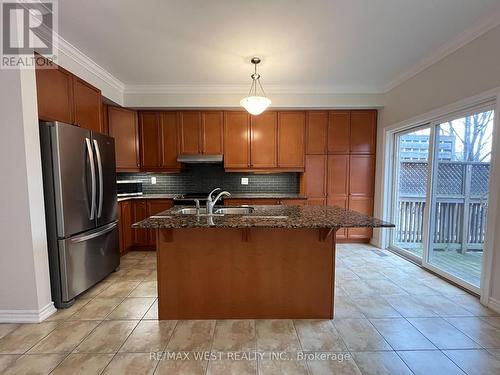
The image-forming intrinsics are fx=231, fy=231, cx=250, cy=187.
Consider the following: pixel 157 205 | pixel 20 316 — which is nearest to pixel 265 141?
pixel 157 205

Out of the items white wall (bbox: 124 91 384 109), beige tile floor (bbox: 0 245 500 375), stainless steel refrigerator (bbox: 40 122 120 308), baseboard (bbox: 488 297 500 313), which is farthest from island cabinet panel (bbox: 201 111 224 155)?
baseboard (bbox: 488 297 500 313)

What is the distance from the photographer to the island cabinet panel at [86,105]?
260 centimetres

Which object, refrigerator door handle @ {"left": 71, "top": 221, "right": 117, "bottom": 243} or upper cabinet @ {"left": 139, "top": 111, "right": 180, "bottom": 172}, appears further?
upper cabinet @ {"left": 139, "top": 111, "right": 180, "bottom": 172}

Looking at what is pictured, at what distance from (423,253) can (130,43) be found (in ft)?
14.7

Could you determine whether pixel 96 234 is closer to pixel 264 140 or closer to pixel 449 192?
pixel 264 140

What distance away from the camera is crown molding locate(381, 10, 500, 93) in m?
2.13

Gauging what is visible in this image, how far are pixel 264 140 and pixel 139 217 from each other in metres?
2.51

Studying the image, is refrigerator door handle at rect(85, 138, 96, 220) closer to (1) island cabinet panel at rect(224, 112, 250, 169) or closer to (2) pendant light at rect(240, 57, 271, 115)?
(2) pendant light at rect(240, 57, 271, 115)

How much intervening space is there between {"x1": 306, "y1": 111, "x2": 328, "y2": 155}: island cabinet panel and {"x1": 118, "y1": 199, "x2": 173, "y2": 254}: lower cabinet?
8.59 feet

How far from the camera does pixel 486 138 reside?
243 centimetres

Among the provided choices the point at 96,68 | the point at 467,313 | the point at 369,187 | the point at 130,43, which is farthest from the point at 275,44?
the point at 467,313

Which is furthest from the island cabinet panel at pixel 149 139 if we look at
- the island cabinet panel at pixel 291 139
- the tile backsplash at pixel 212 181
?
the island cabinet panel at pixel 291 139

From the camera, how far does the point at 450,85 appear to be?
103 inches

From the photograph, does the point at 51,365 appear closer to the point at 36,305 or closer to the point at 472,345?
the point at 36,305
